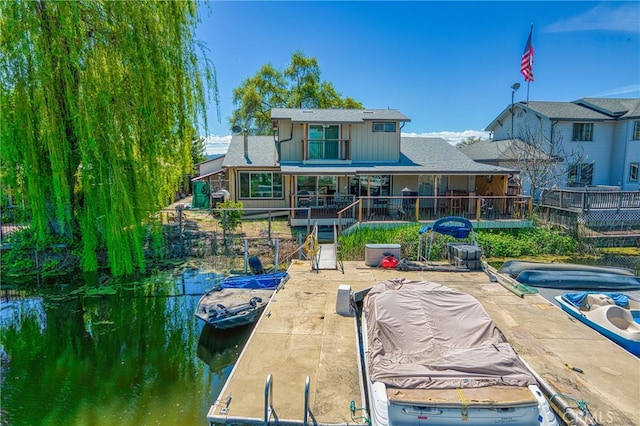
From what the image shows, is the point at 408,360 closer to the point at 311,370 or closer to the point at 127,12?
the point at 311,370

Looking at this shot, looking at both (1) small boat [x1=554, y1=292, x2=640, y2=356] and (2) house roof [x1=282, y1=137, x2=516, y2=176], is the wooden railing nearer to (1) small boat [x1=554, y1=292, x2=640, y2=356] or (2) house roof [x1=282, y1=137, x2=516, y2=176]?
(2) house roof [x1=282, y1=137, x2=516, y2=176]

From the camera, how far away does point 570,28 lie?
16.5 metres

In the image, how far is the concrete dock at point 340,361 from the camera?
197 inches

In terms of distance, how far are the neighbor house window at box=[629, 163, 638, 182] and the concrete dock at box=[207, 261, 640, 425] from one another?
20321 mm

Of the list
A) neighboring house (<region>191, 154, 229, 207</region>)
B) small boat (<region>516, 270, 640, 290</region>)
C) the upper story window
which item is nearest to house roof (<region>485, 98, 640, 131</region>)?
the upper story window

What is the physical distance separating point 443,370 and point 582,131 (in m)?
26.0

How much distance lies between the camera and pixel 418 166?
18.3m

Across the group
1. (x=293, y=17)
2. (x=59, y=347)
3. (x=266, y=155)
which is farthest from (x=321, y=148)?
(x=59, y=347)

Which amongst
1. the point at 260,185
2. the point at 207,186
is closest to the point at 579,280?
the point at 260,185

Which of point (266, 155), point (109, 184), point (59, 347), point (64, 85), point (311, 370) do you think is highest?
point (64, 85)

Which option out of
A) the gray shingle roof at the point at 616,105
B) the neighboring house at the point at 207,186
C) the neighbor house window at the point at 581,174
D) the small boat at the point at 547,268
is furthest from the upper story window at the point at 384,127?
the gray shingle roof at the point at 616,105

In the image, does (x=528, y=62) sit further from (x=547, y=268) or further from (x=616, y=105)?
(x=547, y=268)

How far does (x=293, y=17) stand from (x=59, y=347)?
638 inches

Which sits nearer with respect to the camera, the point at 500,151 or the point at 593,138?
the point at 593,138
